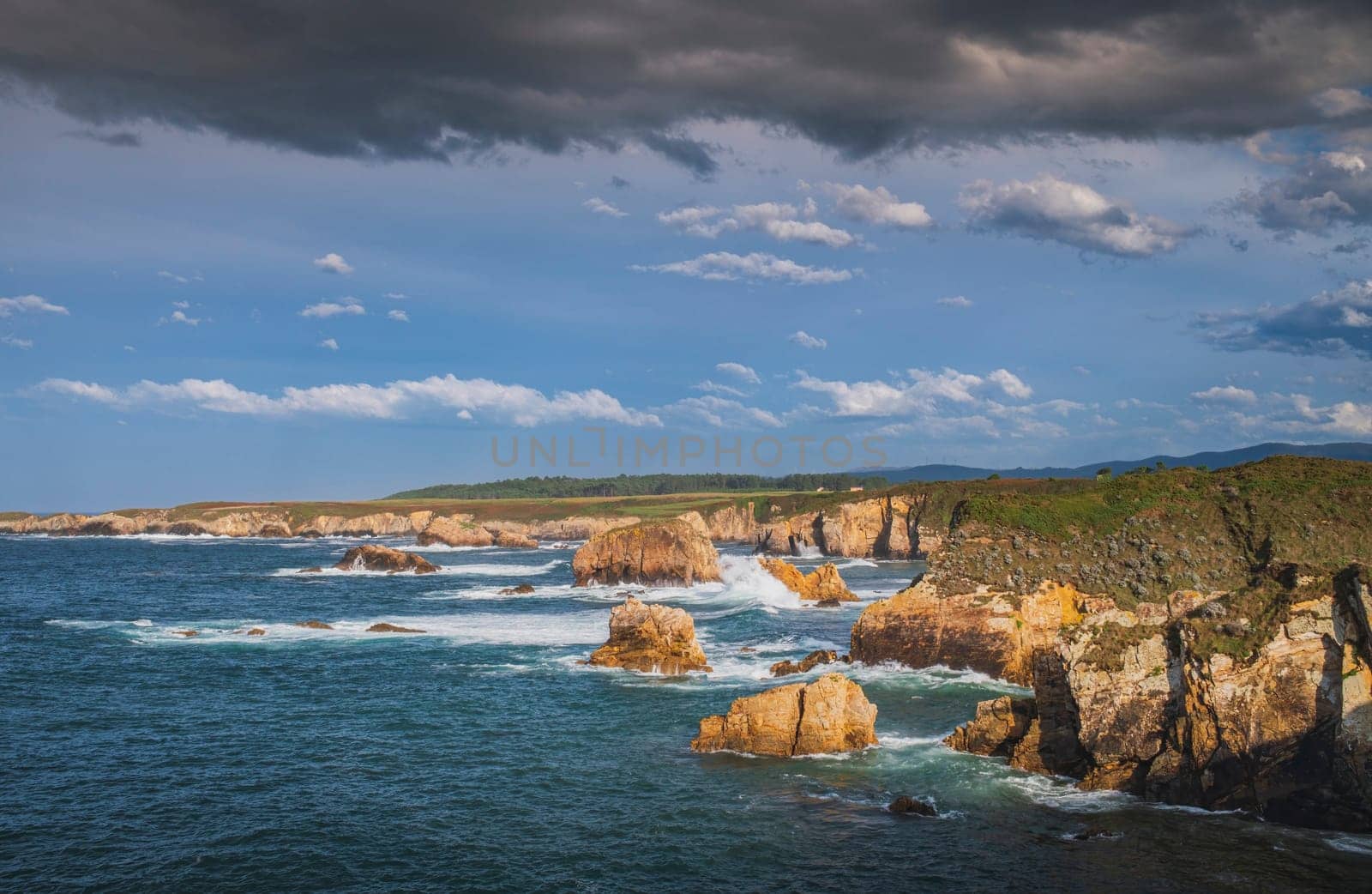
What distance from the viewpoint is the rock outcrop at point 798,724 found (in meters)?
32.8

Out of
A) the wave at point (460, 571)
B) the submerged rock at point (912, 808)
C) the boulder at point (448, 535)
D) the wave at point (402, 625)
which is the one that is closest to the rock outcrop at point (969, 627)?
the submerged rock at point (912, 808)

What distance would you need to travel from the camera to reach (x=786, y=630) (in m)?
60.6

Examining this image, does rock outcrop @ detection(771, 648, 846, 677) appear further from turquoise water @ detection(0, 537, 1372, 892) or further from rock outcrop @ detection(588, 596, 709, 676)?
rock outcrop @ detection(588, 596, 709, 676)

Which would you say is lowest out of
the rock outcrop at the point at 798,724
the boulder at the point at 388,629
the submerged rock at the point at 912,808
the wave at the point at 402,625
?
the wave at the point at 402,625

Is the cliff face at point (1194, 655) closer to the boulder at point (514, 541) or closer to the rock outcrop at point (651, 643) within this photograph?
the rock outcrop at point (651, 643)

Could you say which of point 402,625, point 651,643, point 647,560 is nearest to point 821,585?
point 647,560

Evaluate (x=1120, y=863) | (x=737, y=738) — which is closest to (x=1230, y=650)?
(x=1120, y=863)

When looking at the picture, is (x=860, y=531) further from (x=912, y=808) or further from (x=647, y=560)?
(x=912, y=808)

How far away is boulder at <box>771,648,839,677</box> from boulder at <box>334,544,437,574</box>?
6939 cm

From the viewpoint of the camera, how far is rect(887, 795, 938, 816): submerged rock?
26719 mm

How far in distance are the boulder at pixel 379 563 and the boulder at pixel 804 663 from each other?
2732 inches

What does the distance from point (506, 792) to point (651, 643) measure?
19.0 meters

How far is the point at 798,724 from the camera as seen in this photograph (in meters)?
32.9

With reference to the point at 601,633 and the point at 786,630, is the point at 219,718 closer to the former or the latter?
the point at 601,633
